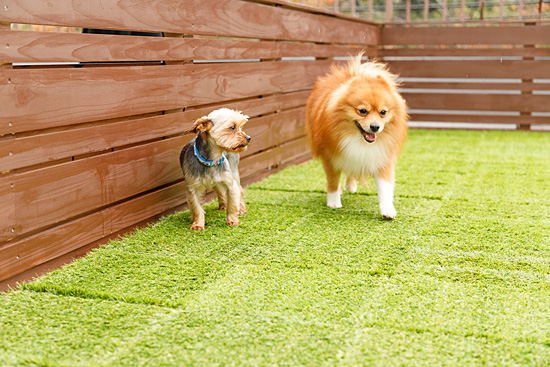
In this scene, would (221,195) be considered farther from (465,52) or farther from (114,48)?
(465,52)

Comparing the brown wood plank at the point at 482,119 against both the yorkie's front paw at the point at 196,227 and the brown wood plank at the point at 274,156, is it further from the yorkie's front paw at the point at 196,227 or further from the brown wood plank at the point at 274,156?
the yorkie's front paw at the point at 196,227

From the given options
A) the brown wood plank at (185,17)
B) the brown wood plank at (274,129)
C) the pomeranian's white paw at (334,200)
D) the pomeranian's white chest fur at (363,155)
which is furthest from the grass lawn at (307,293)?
the brown wood plank at (185,17)

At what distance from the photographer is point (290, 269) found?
250 cm

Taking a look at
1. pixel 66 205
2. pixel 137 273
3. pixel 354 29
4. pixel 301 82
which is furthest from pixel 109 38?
pixel 354 29

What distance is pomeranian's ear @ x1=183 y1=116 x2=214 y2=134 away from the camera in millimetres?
3016

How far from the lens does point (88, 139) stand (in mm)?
2695

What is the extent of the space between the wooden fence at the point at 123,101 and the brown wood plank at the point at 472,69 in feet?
8.00

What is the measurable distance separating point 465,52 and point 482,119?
867 mm

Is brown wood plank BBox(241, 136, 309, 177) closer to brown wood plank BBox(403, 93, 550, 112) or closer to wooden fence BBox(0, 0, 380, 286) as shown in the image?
wooden fence BBox(0, 0, 380, 286)

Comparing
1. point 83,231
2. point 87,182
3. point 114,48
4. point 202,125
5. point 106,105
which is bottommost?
point 83,231

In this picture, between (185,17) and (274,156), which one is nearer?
(185,17)

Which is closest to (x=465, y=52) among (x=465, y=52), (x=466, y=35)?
(x=465, y=52)

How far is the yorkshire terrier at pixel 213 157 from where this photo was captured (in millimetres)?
3004

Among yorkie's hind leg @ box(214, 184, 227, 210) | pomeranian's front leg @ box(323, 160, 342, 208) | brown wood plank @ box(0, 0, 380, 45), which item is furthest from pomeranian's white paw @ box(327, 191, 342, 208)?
brown wood plank @ box(0, 0, 380, 45)
